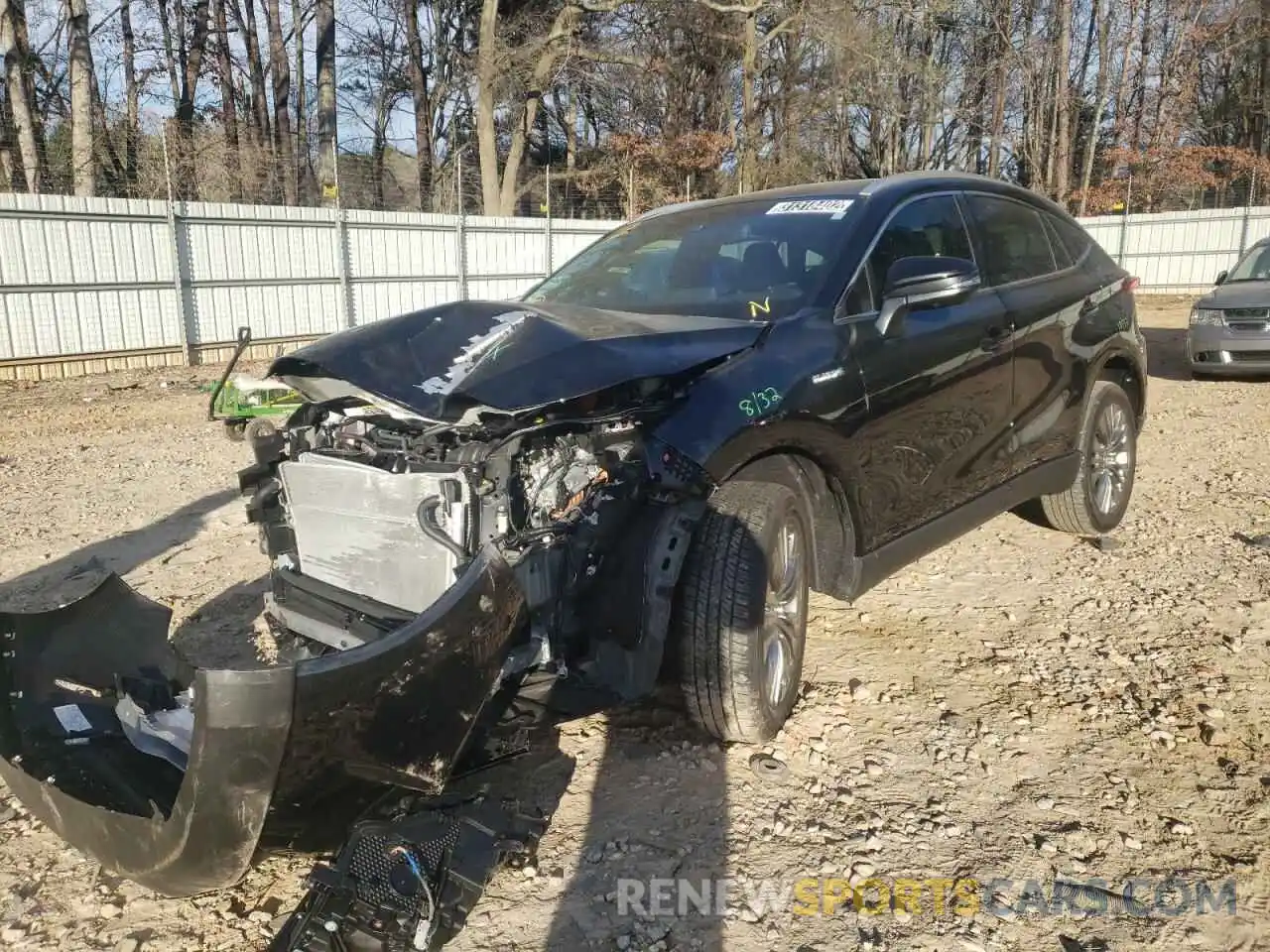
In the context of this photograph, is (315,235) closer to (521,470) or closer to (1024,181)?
(521,470)

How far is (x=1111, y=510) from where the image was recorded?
5.05m

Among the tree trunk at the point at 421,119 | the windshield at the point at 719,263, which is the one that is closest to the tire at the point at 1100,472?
the windshield at the point at 719,263

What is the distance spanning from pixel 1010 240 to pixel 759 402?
2233 millimetres

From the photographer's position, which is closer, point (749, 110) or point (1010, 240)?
point (1010, 240)

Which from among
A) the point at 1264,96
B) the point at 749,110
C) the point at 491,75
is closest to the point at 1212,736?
the point at 491,75

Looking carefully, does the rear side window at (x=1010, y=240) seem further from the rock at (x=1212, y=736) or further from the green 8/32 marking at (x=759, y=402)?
the rock at (x=1212, y=736)

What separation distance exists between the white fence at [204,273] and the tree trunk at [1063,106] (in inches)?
868

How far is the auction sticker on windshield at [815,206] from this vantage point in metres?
3.65

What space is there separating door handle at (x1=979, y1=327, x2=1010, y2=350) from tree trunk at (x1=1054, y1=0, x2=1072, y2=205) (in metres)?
30.5

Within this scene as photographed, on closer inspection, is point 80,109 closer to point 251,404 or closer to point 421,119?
point 251,404

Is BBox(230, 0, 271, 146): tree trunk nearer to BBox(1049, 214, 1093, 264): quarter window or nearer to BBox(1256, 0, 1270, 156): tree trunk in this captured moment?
BBox(1049, 214, 1093, 264): quarter window

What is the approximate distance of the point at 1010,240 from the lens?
171 inches

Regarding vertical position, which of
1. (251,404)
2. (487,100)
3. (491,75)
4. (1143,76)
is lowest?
(251,404)

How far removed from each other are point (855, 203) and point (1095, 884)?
97.8 inches
